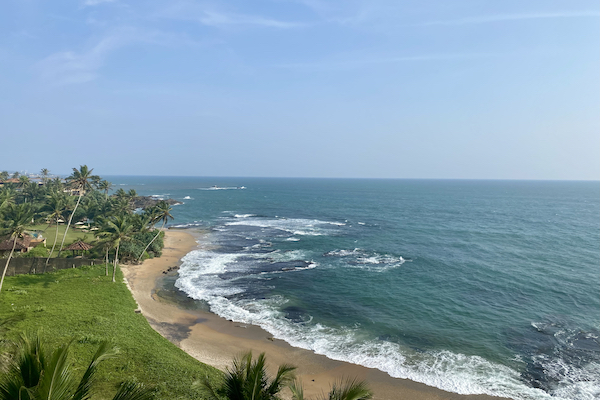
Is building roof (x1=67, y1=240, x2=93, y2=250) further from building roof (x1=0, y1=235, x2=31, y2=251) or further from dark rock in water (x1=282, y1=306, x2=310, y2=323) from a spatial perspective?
dark rock in water (x1=282, y1=306, x2=310, y2=323)

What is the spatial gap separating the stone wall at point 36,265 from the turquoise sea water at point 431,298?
14135 millimetres

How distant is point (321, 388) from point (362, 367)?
4.68m

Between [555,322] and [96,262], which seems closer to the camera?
[555,322]

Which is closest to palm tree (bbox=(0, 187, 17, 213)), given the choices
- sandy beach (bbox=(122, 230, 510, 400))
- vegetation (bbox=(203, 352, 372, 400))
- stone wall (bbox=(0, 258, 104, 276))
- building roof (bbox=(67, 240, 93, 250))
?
stone wall (bbox=(0, 258, 104, 276))

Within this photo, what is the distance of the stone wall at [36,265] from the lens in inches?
1491

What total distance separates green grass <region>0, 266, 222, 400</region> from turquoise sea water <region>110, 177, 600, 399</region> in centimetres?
988

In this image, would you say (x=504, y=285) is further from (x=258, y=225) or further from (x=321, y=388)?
(x=258, y=225)

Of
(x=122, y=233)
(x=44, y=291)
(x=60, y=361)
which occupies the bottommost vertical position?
(x=44, y=291)

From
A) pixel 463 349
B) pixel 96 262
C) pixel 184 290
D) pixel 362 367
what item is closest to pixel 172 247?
pixel 96 262

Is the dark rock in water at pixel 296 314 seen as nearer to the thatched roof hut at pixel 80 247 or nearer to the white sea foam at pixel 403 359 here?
the white sea foam at pixel 403 359

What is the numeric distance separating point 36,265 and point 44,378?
4293cm

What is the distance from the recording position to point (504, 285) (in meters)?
45.2

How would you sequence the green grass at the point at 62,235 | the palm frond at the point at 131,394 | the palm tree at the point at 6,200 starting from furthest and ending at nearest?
the green grass at the point at 62,235, the palm tree at the point at 6,200, the palm frond at the point at 131,394

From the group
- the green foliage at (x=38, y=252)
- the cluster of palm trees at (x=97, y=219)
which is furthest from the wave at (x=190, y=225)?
the green foliage at (x=38, y=252)
